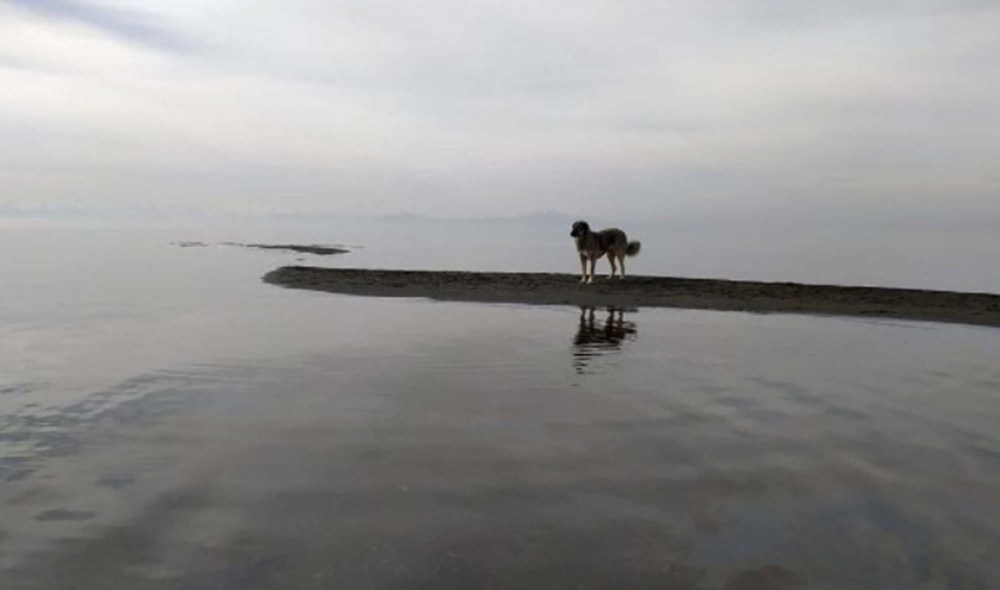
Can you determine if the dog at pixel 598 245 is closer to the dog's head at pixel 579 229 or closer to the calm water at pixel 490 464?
the dog's head at pixel 579 229

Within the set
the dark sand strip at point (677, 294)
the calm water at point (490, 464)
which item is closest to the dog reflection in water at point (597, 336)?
the calm water at point (490, 464)

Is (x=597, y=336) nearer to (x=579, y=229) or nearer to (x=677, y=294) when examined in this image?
(x=677, y=294)

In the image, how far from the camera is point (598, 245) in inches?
987

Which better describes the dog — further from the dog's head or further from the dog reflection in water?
the dog reflection in water

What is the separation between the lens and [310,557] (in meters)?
4.61

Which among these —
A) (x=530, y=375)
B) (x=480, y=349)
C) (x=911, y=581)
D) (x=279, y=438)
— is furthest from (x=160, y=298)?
(x=911, y=581)

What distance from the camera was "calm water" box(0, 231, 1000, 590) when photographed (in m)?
4.62

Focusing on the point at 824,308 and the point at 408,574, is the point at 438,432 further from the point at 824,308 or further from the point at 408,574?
the point at 824,308

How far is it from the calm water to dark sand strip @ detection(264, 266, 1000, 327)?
619 cm

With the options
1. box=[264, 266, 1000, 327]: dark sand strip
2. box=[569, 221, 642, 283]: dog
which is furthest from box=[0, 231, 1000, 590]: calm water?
box=[569, 221, 642, 283]: dog

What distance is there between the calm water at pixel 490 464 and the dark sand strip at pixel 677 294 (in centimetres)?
619

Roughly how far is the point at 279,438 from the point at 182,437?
951mm

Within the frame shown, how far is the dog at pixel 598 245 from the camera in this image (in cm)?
2445

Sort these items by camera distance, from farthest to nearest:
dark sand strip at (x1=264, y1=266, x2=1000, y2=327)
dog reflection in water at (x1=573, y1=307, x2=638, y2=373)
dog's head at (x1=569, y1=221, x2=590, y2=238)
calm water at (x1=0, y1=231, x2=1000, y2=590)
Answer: dog's head at (x1=569, y1=221, x2=590, y2=238) → dark sand strip at (x1=264, y1=266, x2=1000, y2=327) → dog reflection in water at (x1=573, y1=307, x2=638, y2=373) → calm water at (x1=0, y1=231, x2=1000, y2=590)
